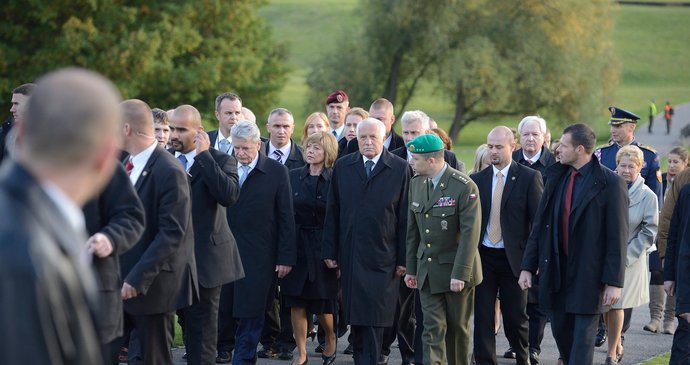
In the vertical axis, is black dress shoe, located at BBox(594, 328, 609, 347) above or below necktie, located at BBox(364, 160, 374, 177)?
below

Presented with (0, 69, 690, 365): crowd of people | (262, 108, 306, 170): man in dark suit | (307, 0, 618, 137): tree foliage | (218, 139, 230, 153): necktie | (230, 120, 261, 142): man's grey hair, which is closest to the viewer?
(0, 69, 690, 365): crowd of people

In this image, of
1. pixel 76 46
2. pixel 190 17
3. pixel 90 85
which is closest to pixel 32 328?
pixel 90 85

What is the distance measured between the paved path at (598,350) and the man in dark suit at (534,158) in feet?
0.66

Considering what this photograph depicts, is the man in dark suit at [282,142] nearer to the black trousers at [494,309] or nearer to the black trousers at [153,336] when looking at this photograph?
the black trousers at [494,309]

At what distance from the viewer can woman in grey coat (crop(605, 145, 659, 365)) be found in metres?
10.4

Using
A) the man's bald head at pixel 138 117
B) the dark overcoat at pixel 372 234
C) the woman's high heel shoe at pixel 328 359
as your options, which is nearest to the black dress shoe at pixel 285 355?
the woman's high heel shoe at pixel 328 359

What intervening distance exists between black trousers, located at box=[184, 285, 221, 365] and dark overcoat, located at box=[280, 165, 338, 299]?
1.93 meters

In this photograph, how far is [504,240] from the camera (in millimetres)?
A: 10148

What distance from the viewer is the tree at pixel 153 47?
36.9 m

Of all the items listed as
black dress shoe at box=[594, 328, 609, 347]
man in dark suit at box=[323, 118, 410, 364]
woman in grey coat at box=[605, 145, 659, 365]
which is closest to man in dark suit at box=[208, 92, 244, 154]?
man in dark suit at box=[323, 118, 410, 364]

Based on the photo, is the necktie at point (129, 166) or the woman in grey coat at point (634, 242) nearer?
the necktie at point (129, 166)

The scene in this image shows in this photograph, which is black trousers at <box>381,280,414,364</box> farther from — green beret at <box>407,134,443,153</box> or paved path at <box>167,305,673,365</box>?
green beret at <box>407,134,443,153</box>

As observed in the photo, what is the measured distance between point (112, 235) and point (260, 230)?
11.4 feet

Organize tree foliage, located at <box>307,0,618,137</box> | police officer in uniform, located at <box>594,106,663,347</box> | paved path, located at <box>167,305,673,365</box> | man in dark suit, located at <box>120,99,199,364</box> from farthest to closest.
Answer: tree foliage, located at <box>307,0,618,137</box>
police officer in uniform, located at <box>594,106,663,347</box>
paved path, located at <box>167,305,673,365</box>
man in dark suit, located at <box>120,99,199,364</box>
